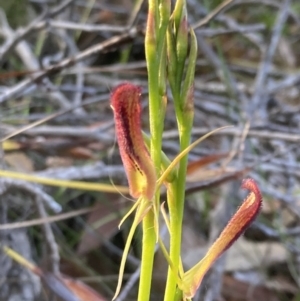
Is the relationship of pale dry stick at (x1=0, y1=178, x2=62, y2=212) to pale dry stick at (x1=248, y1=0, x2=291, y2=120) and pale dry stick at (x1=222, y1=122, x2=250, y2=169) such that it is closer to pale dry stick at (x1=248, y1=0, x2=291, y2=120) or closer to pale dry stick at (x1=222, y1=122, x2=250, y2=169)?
pale dry stick at (x1=222, y1=122, x2=250, y2=169)

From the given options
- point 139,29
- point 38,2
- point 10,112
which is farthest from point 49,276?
point 38,2

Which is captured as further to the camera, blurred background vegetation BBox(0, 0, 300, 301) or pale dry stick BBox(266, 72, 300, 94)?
pale dry stick BBox(266, 72, 300, 94)

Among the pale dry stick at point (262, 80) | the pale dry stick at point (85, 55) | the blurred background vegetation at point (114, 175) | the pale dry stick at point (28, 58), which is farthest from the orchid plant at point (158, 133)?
the pale dry stick at point (28, 58)

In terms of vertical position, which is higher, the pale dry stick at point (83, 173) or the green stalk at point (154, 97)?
the green stalk at point (154, 97)

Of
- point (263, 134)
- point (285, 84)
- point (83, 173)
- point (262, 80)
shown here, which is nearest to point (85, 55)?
point (83, 173)

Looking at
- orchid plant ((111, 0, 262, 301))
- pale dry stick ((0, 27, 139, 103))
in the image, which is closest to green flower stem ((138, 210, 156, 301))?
orchid plant ((111, 0, 262, 301))

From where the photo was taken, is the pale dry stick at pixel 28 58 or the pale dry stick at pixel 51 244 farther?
the pale dry stick at pixel 28 58

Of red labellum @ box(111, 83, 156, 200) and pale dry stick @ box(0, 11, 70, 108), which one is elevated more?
red labellum @ box(111, 83, 156, 200)

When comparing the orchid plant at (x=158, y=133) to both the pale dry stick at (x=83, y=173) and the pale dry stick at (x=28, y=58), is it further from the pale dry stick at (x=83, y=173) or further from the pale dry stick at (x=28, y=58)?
the pale dry stick at (x=28, y=58)

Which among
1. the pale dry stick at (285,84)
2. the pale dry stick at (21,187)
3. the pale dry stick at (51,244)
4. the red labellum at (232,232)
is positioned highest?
the red labellum at (232,232)
